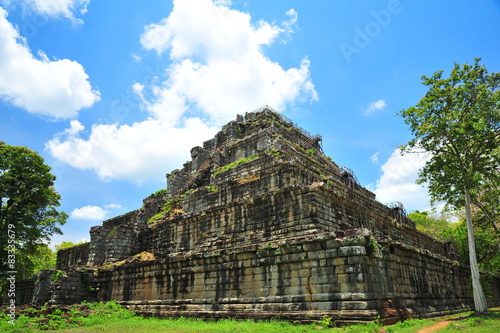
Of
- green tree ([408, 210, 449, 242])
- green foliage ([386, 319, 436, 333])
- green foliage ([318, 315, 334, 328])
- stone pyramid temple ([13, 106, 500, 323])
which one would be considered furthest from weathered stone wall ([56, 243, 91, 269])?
green tree ([408, 210, 449, 242])

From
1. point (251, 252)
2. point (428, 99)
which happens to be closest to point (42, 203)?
point (251, 252)

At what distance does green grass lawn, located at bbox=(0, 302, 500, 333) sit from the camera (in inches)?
348

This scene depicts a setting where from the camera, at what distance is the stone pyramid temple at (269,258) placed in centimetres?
978

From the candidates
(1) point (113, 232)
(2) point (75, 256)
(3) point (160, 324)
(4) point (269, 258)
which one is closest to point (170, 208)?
(1) point (113, 232)

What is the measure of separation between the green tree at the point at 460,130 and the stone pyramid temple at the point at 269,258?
12.2ft

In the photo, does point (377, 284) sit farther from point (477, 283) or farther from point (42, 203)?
point (42, 203)

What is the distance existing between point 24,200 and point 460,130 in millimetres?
31657

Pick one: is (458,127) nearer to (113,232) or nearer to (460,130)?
(460,130)

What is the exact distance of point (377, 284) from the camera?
9453mm

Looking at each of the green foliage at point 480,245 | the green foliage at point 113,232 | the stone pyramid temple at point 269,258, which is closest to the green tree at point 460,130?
the stone pyramid temple at point 269,258

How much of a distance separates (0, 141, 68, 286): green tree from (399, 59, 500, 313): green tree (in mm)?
28817

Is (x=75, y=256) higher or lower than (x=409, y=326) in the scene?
higher

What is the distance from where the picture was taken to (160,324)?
40.0ft

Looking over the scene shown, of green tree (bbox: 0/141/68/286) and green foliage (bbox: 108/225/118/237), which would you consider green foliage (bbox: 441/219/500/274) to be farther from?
green tree (bbox: 0/141/68/286)
